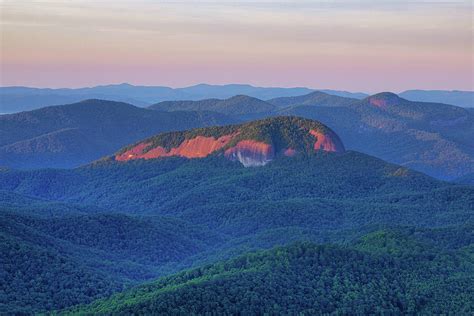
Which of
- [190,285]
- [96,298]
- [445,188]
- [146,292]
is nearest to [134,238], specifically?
[96,298]

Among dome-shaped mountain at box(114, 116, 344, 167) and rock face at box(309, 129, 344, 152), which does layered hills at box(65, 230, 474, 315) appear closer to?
dome-shaped mountain at box(114, 116, 344, 167)

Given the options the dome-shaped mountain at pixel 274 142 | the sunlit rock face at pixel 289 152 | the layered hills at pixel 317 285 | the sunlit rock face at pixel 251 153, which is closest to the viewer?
the layered hills at pixel 317 285

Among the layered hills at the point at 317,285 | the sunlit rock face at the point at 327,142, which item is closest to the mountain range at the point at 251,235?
the layered hills at the point at 317,285

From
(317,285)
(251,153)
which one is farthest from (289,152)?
(317,285)

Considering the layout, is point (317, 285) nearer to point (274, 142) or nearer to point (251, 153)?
point (251, 153)

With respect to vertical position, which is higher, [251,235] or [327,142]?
[327,142]

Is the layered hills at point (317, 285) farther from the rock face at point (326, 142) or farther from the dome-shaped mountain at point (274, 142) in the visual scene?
the rock face at point (326, 142)
